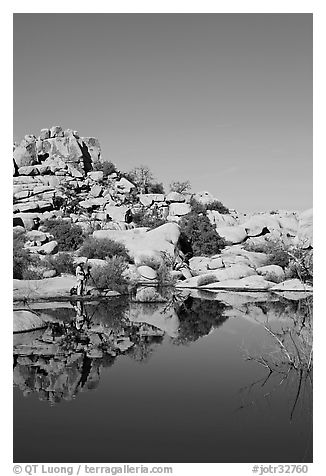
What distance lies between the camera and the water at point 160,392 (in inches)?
180

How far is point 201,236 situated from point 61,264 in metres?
8.53

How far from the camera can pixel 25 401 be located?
5852mm

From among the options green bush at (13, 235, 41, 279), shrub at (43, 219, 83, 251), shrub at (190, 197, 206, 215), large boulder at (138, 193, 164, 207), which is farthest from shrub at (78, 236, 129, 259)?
large boulder at (138, 193, 164, 207)

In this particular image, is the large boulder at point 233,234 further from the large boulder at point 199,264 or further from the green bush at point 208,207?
the large boulder at point 199,264

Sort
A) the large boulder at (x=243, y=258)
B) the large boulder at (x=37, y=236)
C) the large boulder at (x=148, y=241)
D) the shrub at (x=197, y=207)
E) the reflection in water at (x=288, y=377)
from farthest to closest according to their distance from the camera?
the shrub at (x=197, y=207)
the large boulder at (x=37, y=236)
the large boulder at (x=243, y=258)
the large boulder at (x=148, y=241)
the reflection in water at (x=288, y=377)

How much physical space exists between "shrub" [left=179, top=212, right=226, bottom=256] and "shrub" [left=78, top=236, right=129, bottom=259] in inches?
186

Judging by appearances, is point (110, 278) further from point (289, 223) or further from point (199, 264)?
point (289, 223)

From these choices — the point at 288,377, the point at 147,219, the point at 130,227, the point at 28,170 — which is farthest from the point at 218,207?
the point at 288,377

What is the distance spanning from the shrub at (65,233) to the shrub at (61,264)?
3.21 metres

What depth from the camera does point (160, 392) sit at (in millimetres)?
6250

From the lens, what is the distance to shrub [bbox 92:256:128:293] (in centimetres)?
1383

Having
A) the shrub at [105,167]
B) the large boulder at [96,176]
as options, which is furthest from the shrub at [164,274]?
the shrub at [105,167]
